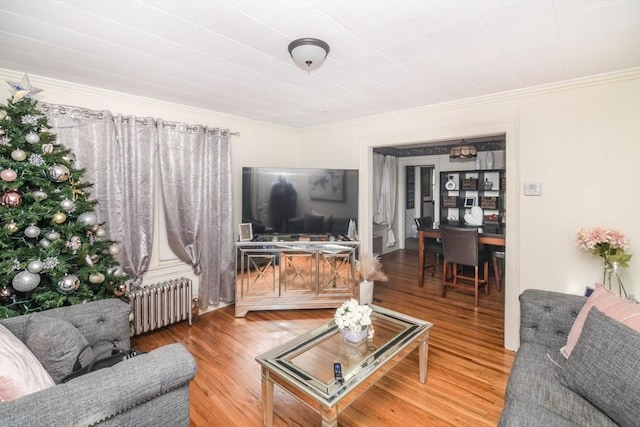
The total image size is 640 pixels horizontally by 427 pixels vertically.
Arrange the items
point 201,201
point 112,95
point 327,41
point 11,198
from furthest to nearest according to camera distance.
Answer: point 201,201 < point 112,95 < point 11,198 < point 327,41

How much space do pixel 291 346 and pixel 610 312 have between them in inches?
69.7

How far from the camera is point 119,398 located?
1.24m

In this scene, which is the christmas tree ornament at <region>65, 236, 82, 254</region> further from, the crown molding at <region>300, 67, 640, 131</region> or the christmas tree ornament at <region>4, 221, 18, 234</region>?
the crown molding at <region>300, 67, 640, 131</region>

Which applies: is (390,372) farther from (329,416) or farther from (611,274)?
(611,274)

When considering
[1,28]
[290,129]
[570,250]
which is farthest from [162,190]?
[570,250]

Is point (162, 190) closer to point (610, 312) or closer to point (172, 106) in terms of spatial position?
point (172, 106)

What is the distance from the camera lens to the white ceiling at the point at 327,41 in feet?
5.25

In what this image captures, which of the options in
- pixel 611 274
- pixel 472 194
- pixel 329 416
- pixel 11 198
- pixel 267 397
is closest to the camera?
pixel 329 416

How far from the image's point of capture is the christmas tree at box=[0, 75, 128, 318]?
6.70 feet

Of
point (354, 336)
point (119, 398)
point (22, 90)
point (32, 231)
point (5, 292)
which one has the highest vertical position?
point (22, 90)

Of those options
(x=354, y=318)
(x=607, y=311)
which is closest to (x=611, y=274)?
(x=607, y=311)

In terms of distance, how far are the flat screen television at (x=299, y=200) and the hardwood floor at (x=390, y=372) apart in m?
1.03

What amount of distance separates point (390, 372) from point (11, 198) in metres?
2.94

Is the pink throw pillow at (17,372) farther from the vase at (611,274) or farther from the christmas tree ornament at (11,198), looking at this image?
the vase at (611,274)
